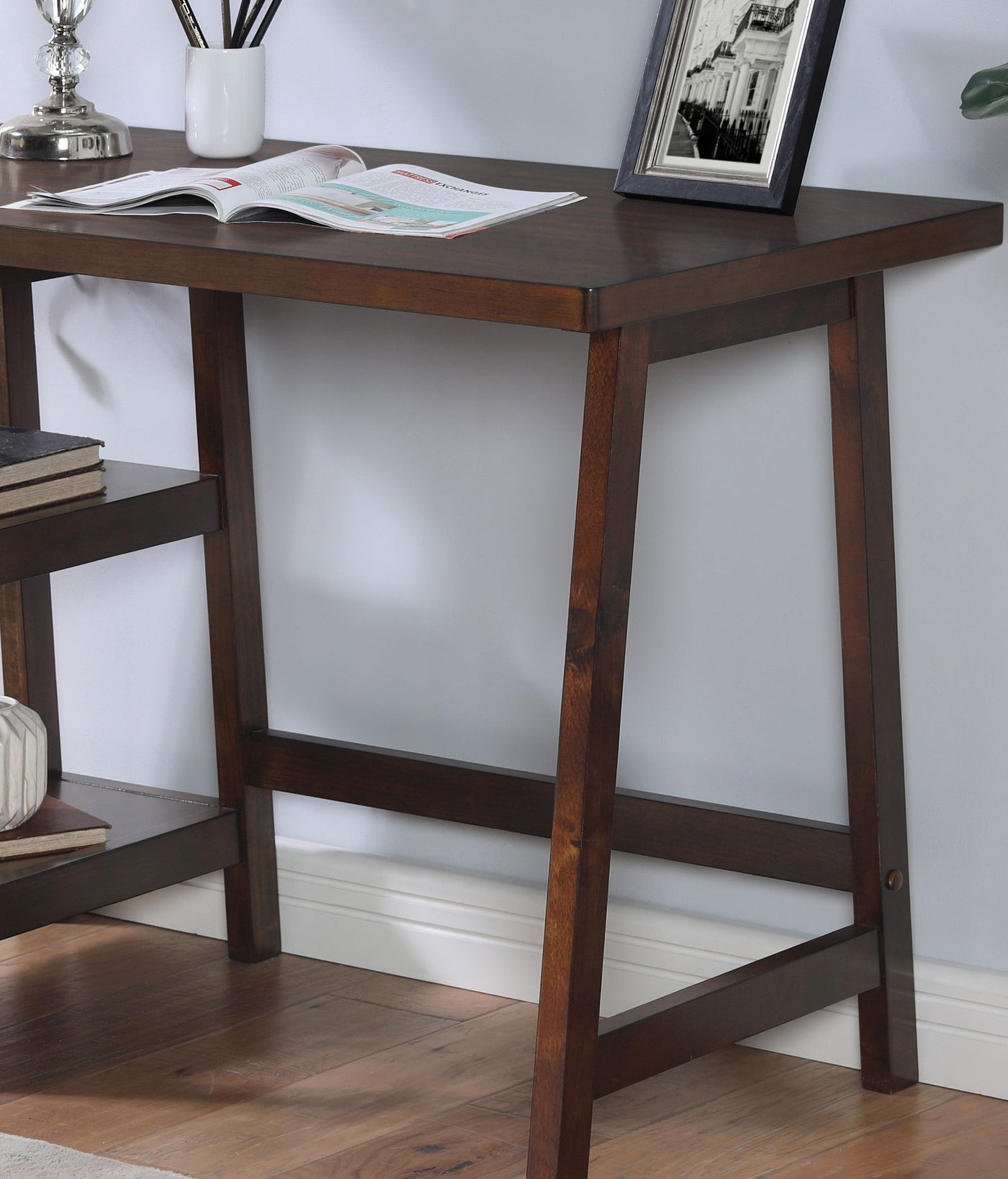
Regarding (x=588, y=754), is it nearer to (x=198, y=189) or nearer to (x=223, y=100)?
(x=198, y=189)

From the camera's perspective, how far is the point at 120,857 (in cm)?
198

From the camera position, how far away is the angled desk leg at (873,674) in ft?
5.63

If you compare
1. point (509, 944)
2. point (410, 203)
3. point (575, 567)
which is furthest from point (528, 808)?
point (410, 203)

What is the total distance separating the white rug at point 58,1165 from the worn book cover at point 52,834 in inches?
12.5

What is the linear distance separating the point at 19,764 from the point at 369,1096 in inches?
19.5

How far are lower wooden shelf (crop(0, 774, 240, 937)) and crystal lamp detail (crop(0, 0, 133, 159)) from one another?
2.39ft

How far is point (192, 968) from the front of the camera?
2.17m

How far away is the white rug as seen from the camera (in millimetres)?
1655

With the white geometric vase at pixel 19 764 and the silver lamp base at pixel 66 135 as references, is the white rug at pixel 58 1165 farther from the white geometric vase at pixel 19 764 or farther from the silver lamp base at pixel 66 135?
the silver lamp base at pixel 66 135

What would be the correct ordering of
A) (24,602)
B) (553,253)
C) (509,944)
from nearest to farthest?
(553,253) < (509,944) < (24,602)

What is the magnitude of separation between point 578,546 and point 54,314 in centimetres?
107

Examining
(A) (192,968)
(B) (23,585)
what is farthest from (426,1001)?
(B) (23,585)

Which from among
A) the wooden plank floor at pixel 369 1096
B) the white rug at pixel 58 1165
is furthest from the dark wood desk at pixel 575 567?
the white rug at pixel 58 1165

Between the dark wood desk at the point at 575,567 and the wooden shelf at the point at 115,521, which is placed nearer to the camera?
the dark wood desk at the point at 575,567
